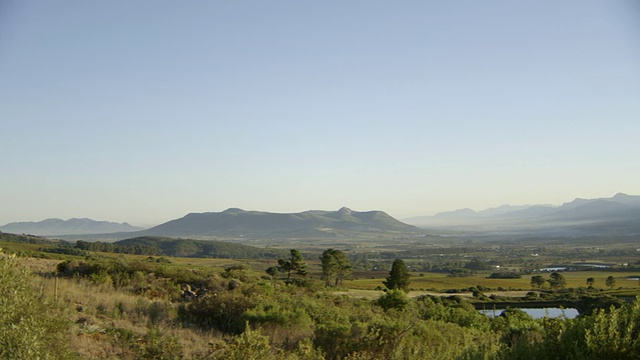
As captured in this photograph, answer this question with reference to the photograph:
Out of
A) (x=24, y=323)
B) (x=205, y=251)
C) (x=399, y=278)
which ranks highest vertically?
(x=24, y=323)

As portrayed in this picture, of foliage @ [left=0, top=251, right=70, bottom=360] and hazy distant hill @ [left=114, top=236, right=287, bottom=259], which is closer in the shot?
foliage @ [left=0, top=251, right=70, bottom=360]

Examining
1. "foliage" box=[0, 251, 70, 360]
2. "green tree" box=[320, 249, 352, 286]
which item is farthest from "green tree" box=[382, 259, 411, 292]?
"foliage" box=[0, 251, 70, 360]

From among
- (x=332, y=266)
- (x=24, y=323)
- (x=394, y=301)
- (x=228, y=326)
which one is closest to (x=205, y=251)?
(x=332, y=266)

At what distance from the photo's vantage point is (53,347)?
26.5 ft

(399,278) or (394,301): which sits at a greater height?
(394,301)

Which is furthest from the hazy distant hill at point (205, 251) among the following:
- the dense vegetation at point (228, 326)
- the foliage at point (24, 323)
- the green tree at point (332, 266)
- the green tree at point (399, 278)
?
the foliage at point (24, 323)

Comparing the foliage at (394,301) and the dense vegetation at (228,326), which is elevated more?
the dense vegetation at (228,326)

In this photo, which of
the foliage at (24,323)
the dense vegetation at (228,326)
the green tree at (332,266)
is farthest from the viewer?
the green tree at (332,266)

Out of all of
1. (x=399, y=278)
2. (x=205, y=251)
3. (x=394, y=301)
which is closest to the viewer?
(x=394, y=301)

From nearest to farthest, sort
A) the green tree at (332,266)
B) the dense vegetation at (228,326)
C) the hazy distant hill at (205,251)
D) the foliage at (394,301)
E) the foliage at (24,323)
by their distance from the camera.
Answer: the foliage at (24,323) → the dense vegetation at (228,326) → the foliage at (394,301) → the green tree at (332,266) → the hazy distant hill at (205,251)

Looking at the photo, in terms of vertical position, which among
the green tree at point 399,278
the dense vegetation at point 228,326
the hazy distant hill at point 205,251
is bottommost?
the hazy distant hill at point 205,251

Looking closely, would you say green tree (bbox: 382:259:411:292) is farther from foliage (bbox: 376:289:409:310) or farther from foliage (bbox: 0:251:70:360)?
foliage (bbox: 0:251:70:360)

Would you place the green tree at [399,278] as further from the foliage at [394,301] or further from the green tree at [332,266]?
the foliage at [394,301]

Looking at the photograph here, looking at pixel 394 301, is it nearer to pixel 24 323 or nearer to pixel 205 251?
pixel 24 323
